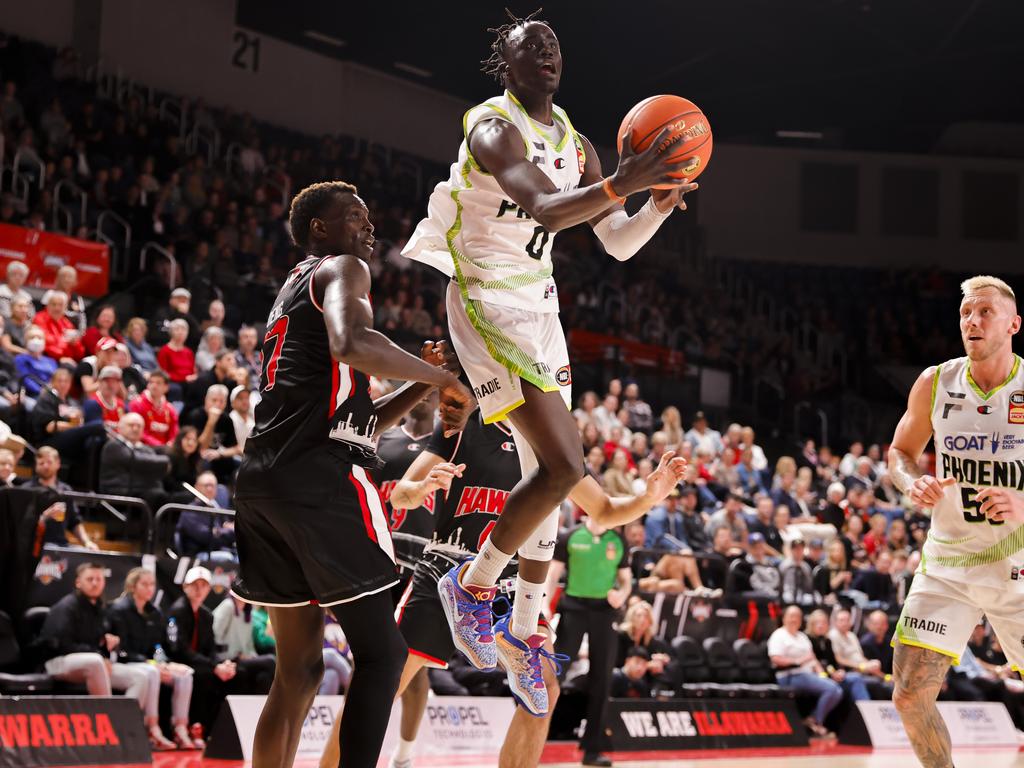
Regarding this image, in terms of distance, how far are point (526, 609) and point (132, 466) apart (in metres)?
6.39

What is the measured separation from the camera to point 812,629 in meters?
13.5

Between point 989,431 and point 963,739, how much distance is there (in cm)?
925

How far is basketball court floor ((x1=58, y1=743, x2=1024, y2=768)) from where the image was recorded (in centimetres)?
937

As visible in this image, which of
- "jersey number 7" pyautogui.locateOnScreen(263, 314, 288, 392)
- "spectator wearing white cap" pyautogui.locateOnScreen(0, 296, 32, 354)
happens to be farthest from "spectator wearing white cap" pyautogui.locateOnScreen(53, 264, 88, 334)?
"jersey number 7" pyautogui.locateOnScreen(263, 314, 288, 392)

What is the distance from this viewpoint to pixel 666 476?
514cm

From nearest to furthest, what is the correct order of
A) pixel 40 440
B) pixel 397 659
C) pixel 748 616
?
pixel 397 659 → pixel 40 440 → pixel 748 616

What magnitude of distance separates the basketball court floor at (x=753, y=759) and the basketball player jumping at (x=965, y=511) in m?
4.40

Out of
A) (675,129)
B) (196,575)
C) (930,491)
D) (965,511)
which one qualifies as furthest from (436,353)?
(196,575)

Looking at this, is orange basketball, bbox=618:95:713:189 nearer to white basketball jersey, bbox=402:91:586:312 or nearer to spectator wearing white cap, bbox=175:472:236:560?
white basketball jersey, bbox=402:91:586:312

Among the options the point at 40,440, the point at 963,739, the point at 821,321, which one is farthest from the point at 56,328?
the point at 821,321

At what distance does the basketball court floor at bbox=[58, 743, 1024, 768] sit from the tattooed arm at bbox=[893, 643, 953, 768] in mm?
4298

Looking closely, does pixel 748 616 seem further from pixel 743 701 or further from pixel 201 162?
pixel 201 162

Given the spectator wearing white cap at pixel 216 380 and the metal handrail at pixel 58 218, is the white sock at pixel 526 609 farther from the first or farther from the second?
the metal handrail at pixel 58 218

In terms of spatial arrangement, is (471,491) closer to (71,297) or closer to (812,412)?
(71,297)
